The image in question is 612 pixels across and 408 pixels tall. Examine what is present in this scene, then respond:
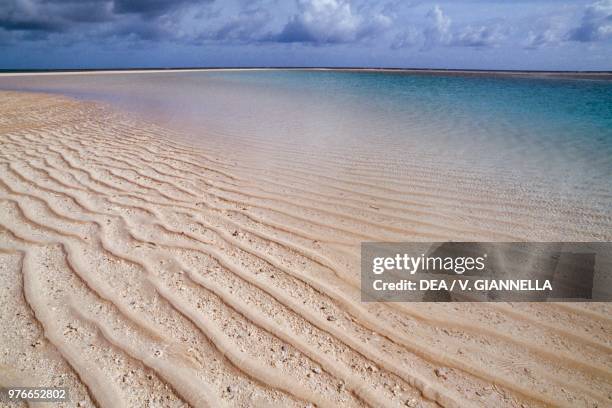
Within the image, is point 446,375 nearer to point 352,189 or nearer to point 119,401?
point 119,401

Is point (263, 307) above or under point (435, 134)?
above

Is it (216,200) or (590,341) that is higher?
(216,200)

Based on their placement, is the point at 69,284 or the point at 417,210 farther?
the point at 417,210

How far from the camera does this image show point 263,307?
2160 millimetres

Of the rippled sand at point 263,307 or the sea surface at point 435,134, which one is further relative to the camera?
the sea surface at point 435,134

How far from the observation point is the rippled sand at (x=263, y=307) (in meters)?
1.68

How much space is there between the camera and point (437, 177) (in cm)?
459

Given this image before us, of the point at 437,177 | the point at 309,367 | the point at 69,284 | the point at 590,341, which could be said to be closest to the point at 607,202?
the point at 437,177

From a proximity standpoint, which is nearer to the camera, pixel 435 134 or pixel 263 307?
pixel 263 307

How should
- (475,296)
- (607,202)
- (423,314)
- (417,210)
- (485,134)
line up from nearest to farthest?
(423,314) → (475,296) → (417,210) → (607,202) → (485,134)

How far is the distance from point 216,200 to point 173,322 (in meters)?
1.83

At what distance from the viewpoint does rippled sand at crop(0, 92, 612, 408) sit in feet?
5.52

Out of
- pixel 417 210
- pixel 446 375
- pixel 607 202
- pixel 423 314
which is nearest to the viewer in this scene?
pixel 446 375

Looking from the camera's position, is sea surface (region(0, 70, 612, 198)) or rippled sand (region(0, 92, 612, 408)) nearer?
rippled sand (region(0, 92, 612, 408))
